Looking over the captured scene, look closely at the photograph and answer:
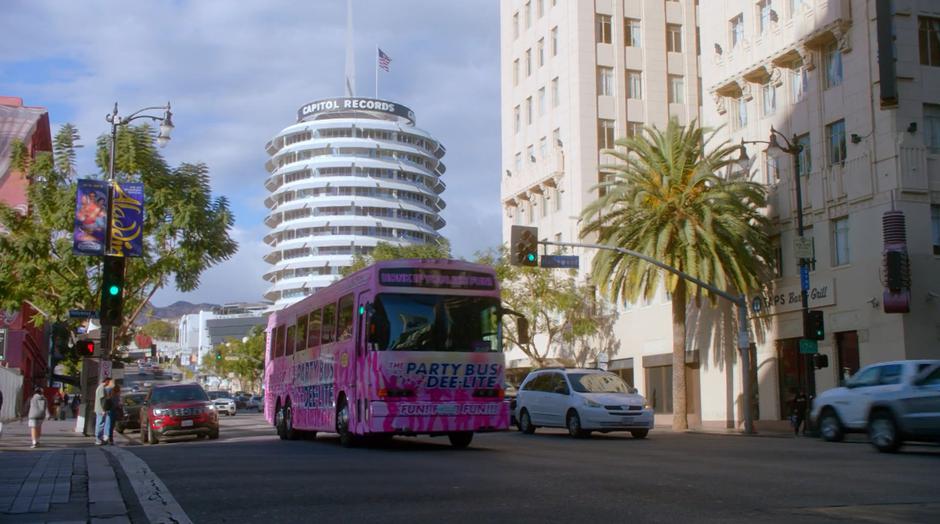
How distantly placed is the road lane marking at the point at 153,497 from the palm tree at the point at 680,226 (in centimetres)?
2331

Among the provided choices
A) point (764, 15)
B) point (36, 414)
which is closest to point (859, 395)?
point (36, 414)

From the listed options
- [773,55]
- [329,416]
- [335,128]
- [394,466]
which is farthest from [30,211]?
[335,128]

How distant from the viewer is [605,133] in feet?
180

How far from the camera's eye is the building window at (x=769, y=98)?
3812cm

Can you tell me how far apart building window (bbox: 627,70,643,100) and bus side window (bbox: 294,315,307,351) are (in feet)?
115

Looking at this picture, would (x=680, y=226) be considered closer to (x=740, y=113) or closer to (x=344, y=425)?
(x=740, y=113)

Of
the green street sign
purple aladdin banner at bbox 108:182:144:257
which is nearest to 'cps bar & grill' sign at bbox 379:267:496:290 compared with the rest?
purple aladdin banner at bbox 108:182:144:257

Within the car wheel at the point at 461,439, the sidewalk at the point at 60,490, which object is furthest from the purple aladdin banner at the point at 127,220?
the car wheel at the point at 461,439

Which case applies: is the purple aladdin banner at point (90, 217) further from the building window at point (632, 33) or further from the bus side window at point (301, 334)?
the building window at point (632, 33)

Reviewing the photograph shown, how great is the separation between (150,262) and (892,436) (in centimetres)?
2500

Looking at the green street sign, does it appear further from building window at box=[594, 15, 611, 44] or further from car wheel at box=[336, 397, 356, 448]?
building window at box=[594, 15, 611, 44]

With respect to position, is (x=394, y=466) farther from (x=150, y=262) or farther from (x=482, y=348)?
(x=150, y=262)

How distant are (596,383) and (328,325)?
28.6 ft

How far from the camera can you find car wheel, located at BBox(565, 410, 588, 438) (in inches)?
1030
